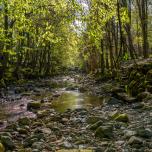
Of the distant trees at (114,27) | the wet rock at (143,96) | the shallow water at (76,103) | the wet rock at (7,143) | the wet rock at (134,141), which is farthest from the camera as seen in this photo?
the shallow water at (76,103)

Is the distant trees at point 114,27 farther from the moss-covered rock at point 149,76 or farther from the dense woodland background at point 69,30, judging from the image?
the moss-covered rock at point 149,76

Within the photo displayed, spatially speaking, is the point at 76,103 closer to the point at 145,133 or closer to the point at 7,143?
the point at 7,143

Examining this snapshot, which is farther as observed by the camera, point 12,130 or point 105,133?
point 12,130

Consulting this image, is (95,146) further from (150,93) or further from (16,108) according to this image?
(16,108)

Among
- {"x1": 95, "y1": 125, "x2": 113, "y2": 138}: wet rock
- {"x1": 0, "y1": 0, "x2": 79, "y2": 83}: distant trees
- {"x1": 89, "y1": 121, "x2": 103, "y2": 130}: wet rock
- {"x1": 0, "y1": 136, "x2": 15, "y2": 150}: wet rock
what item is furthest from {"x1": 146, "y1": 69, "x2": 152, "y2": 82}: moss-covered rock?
{"x1": 0, "y1": 136, "x2": 15, "y2": 150}: wet rock

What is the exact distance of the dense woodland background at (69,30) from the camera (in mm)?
18172

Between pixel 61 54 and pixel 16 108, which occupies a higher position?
pixel 61 54

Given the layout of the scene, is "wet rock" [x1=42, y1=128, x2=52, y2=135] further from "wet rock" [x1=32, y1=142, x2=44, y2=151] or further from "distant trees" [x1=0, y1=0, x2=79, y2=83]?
"distant trees" [x1=0, y1=0, x2=79, y2=83]

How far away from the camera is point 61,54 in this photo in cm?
6500

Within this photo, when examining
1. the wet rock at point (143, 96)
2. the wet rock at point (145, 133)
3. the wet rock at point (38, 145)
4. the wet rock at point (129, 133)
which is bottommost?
the wet rock at point (38, 145)

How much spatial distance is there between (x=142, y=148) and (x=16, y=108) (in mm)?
12086

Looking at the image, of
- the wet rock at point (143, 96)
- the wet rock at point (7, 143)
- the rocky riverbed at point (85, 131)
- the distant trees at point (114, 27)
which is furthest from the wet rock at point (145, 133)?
the wet rock at point (143, 96)

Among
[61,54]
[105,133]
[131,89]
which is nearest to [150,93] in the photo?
[131,89]

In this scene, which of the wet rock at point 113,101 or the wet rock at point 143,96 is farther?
the wet rock at point 113,101
